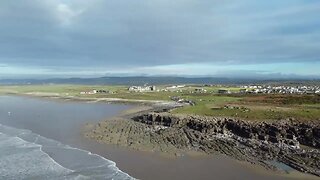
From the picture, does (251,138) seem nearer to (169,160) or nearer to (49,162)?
(169,160)

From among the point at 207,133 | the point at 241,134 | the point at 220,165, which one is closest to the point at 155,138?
the point at 207,133

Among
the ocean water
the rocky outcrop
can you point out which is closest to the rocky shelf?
the rocky outcrop

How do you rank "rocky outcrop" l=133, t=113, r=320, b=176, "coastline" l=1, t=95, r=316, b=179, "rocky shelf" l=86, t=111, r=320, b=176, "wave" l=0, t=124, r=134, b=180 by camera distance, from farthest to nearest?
1. "rocky shelf" l=86, t=111, r=320, b=176
2. "rocky outcrop" l=133, t=113, r=320, b=176
3. "coastline" l=1, t=95, r=316, b=179
4. "wave" l=0, t=124, r=134, b=180

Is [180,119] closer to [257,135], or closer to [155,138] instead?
[155,138]

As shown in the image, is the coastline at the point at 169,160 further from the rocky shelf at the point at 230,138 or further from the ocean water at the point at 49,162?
the ocean water at the point at 49,162

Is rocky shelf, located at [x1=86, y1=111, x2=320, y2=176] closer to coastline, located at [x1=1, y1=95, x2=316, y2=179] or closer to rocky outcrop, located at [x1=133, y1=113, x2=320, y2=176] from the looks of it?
rocky outcrop, located at [x1=133, y1=113, x2=320, y2=176]

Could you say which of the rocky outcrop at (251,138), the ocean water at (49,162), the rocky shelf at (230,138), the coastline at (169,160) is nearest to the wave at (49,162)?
the ocean water at (49,162)
